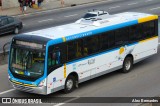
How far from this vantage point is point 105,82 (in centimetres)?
1780

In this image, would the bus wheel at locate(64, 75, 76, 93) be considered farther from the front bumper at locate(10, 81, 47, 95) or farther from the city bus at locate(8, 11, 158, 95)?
the front bumper at locate(10, 81, 47, 95)

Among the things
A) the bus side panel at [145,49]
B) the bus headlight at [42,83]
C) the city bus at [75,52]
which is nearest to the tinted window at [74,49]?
the city bus at [75,52]

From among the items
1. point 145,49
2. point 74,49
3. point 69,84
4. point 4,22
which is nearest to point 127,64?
point 145,49

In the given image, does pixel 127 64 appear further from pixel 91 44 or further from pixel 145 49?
pixel 91 44

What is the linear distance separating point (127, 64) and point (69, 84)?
414 cm

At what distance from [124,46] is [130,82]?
6.58 feet

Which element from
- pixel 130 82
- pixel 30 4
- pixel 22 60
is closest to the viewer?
pixel 22 60

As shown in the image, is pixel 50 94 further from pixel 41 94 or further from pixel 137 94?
pixel 137 94

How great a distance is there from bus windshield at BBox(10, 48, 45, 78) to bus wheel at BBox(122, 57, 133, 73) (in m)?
5.29

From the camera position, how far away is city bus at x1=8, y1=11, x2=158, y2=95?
15117 mm

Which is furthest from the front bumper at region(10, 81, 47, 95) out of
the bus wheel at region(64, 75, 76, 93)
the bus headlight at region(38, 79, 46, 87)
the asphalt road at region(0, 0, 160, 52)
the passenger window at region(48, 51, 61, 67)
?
the asphalt road at region(0, 0, 160, 52)

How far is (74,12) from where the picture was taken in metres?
40.8

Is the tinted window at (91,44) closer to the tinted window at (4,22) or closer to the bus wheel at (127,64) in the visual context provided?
the bus wheel at (127,64)

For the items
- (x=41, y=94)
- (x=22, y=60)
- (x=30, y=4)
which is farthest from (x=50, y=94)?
(x=30, y=4)
